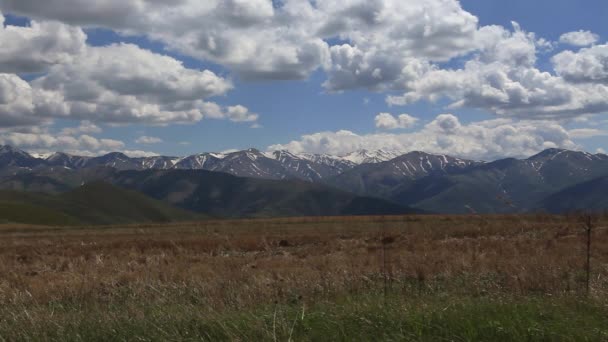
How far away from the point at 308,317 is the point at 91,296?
27.7 ft

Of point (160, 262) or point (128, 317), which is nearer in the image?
point (128, 317)

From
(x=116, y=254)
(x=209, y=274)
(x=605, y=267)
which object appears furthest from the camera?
(x=116, y=254)

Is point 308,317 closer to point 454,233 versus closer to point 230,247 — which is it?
point 230,247

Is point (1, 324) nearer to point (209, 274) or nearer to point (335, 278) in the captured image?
point (335, 278)

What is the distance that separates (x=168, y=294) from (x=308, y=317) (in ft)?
20.2

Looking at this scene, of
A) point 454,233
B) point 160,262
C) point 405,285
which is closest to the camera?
point 405,285

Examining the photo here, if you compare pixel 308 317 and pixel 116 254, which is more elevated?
pixel 308 317

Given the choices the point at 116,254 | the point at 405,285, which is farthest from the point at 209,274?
the point at 116,254

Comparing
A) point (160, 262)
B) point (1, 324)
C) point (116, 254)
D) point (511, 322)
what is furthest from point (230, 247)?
point (511, 322)

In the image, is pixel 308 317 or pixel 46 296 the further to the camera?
pixel 46 296

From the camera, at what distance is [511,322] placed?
24.3 feet

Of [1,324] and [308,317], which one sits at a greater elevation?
[308,317]

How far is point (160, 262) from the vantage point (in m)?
26.6

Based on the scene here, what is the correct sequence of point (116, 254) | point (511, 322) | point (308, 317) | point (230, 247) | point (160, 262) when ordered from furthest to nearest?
point (230, 247), point (116, 254), point (160, 262), point (308, 317), point (511, 322)
